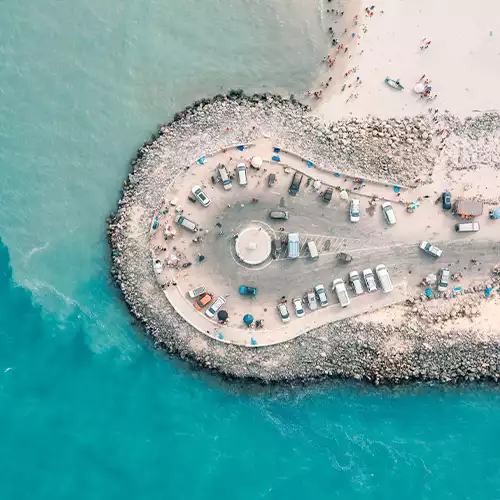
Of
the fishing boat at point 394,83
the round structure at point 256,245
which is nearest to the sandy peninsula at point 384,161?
the fishing boat at point 394,83

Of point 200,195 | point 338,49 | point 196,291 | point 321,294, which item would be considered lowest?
point 196,291

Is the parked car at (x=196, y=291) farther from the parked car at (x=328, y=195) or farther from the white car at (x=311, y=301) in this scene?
the parked car at (x=328, y=195)

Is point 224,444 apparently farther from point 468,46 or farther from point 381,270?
point 468,46

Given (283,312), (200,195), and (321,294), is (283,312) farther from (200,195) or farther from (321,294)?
(200,195)

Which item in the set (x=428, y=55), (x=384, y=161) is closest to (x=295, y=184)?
(x=384, y=161)

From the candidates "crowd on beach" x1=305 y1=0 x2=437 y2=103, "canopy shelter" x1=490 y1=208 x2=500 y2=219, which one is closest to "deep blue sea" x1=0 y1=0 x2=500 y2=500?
"crowd on beach" x1=305 y1=0 x2=437 y2=103

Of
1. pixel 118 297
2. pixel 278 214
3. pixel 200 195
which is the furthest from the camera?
pixel 118 297

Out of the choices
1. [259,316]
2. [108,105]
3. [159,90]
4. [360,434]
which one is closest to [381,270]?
[259,316]
